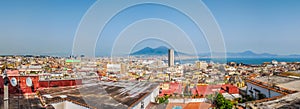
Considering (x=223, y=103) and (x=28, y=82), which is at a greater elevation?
(x=28, y=82)

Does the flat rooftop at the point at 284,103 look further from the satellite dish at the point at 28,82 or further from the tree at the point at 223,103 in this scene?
the satellite dish at the point at 28,82

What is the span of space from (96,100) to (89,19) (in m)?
1.08

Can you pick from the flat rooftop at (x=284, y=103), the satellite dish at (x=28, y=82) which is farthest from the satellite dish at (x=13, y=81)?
the flat rooftop at (x=284, y=103)

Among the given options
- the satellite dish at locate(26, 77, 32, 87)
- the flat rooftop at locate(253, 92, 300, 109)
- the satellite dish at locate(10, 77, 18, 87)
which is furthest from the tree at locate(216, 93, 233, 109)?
the satellite dish at locate(10, 77, 18, 87)

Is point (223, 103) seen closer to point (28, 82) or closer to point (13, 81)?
point (28, 82)

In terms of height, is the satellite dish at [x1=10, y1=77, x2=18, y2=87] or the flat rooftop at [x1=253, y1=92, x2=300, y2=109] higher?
the satellite dish at [x1=10, y1=77, x2=18, y2=87]

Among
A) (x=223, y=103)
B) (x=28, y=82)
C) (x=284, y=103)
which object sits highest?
(x=28, y=82)

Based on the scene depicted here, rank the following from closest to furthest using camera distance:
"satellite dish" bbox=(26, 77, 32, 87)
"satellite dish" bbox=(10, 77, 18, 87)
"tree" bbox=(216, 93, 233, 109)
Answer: "satellite dish" bbox=(10, 77, 18, 87) → "satellite dish" bbox=(26, 77, 32, 87) → "tree" bbox=(216, 93, 233, 109)

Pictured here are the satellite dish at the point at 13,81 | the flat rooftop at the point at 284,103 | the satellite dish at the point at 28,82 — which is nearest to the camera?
the flat rooftop at the point at 284,103

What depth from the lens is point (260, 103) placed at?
2918 mm

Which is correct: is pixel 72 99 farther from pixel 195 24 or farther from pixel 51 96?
pixel 195 24

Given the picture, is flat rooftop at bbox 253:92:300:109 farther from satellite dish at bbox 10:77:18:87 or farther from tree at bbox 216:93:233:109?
satellite dish at bbox 10:77:18:87

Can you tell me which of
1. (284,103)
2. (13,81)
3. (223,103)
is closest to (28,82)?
(13,81)

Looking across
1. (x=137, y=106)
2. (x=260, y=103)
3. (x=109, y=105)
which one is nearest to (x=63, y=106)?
(x=109, y=105)
